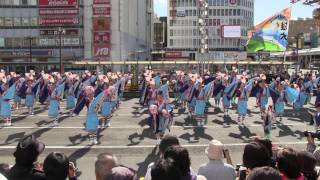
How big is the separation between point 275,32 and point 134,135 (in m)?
23.6

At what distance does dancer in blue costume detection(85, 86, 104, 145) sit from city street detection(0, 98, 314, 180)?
14.0 inches

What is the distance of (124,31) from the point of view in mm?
76188

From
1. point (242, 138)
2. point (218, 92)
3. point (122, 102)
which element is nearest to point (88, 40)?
point (122, 102)

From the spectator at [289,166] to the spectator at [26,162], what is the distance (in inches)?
96.6

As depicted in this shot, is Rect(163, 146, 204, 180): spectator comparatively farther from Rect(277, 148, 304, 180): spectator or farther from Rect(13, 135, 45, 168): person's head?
Rect(13, 135, 45, 168): person's head

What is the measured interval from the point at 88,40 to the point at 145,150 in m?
59.9

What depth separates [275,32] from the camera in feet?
123

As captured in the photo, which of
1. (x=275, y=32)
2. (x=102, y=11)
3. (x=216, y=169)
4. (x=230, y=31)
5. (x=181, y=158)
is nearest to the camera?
(x=181, y=158)

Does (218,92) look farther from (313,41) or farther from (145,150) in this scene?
(313,41)

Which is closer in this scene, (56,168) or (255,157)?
(56,168)

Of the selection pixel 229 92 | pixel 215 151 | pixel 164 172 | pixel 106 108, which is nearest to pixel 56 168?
pixel 164 172

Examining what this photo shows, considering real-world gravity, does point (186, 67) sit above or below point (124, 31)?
below

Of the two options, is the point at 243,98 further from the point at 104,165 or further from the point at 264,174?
the point at 264,174

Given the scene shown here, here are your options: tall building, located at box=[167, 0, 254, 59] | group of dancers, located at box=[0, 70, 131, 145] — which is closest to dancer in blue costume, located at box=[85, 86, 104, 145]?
group of dancers, located at box=[0, 70, 131, 145]
